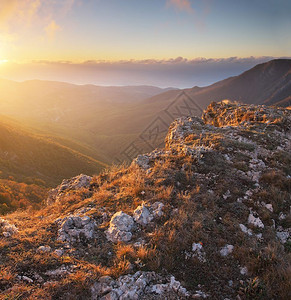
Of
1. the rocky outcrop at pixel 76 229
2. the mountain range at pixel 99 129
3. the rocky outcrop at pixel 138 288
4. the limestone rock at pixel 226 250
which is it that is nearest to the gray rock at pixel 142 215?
the rocky outcrop at pixel 76 229

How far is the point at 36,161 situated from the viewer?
96.1ft

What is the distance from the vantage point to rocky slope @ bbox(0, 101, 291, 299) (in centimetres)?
327

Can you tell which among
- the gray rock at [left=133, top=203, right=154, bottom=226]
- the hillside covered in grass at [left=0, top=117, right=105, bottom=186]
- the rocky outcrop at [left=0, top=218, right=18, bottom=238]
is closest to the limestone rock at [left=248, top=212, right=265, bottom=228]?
the gray rock at [left=133, top=203, right=154, bottom=226]

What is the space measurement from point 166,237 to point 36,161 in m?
30.8

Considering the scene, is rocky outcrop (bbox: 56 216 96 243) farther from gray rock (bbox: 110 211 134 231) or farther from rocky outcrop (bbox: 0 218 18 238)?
rocky outcrop (bbox: 0 218 18 238)

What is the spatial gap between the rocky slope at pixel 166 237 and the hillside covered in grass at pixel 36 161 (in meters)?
18.6

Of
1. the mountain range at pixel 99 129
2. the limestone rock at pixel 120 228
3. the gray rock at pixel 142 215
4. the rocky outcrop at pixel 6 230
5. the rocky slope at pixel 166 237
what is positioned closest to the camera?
the rocky slope at pixel 166 237

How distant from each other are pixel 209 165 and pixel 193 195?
6.59 feet

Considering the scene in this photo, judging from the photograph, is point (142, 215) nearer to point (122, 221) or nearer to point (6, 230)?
point (122, 221)

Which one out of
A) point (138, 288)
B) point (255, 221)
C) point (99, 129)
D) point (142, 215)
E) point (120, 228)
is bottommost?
point (99, 129)

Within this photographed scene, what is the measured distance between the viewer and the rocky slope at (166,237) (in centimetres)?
327

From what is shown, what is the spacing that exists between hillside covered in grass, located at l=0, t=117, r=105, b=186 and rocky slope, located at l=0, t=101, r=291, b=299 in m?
18.6

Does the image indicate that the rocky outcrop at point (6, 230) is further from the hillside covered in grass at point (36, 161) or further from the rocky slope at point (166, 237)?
the hillside covered in grass at point (36, 161)

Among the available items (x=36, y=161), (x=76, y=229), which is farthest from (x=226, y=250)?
(x=36, y=161)
